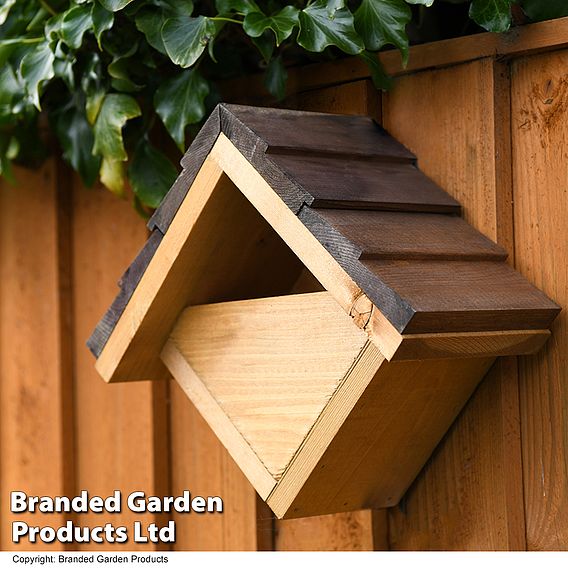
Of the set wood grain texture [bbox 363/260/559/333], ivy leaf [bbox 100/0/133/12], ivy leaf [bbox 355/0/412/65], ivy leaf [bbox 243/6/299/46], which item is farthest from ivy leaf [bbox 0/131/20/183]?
wood grain texture [bbox 363/260/559/333]

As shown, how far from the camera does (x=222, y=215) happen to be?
115 centimetres

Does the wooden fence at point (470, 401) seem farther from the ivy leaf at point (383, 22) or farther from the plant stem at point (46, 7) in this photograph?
the plant stem at point (46, 7)

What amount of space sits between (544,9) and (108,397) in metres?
0.92

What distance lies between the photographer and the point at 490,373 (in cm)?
115

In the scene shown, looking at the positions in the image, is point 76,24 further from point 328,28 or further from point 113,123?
point 328,28

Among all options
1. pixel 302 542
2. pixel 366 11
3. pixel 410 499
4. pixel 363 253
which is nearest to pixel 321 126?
pixel 366 11

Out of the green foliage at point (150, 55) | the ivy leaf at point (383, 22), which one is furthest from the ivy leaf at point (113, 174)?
the ivy leaf at point (383, 22)

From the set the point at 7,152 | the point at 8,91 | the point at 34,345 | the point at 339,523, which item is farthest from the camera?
the point at 34,345

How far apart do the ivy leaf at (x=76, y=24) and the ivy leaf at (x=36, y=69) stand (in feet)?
0.27

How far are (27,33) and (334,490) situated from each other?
0.80 metres

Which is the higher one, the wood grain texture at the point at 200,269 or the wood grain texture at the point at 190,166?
the wood grain texture at the point at 190,166

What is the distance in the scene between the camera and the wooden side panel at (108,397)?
1516 mm

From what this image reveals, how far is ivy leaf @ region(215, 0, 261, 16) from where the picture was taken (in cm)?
117

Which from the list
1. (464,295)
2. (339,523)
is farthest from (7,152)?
(464,295)
